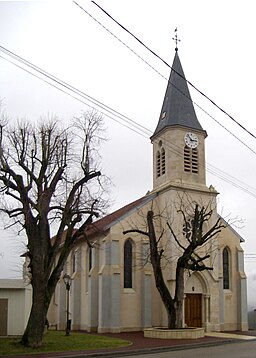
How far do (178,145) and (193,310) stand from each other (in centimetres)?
1217

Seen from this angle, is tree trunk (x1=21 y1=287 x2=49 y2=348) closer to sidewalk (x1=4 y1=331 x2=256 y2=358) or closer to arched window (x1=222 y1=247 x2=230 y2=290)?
sidewalk (x1=4 y1=331 x2=256 y2=358)

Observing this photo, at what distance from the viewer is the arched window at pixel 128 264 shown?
3606cm

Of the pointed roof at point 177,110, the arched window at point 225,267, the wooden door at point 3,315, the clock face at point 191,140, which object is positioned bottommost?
the wooden door at point 3,315

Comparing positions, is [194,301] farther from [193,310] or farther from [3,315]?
[3,315]

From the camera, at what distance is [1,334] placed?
28781 millimetres

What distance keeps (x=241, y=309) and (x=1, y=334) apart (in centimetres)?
1814

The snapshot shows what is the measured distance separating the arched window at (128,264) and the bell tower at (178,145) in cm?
517

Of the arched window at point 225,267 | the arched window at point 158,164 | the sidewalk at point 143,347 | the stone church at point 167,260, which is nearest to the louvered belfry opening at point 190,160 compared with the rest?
the stone church at point 167,260

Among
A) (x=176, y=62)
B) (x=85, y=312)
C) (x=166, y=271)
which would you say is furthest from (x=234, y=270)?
(x=176, y=62)

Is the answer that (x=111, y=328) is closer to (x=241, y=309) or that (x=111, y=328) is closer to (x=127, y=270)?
(x=127, y=270)

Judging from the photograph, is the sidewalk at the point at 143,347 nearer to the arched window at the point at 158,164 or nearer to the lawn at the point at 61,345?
the lawn at the point at 61,345

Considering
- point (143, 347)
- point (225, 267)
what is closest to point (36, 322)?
point (143, 347)

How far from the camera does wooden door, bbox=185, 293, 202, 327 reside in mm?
35875

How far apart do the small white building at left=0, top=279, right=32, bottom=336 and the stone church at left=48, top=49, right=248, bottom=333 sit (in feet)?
21.5
